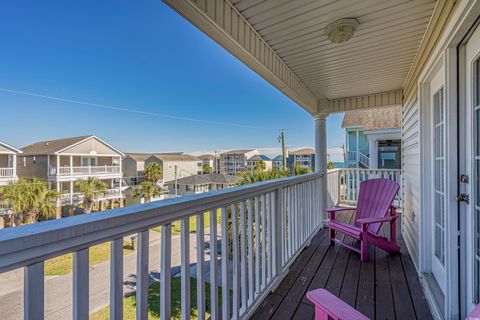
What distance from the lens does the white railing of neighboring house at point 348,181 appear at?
19.1 ft

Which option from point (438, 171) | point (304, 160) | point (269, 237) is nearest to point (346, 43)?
point (438, 171)

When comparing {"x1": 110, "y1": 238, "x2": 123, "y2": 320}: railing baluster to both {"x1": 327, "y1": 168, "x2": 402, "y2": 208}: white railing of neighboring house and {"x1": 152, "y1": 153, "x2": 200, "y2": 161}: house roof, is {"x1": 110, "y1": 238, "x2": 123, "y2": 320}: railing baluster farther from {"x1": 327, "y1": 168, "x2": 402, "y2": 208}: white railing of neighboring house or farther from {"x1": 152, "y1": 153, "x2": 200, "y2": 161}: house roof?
{"x1": 327, "y1": 168, "x2": 402, "y2": 208}: white railing of neighboring house

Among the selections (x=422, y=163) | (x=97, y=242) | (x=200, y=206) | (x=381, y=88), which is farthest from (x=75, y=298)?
(x=381, y=88)

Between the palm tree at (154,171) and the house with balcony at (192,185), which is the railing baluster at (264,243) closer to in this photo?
the house with balcony at (192,185)

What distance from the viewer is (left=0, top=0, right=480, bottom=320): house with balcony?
915 mm

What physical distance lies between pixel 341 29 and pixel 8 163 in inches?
103

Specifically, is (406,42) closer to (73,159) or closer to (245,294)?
(245,294)

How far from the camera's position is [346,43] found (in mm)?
2295

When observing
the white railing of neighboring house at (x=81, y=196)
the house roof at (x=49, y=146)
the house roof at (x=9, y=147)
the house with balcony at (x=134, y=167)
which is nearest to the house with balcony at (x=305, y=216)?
the white railing of neighboring house at (x=81, y=196)

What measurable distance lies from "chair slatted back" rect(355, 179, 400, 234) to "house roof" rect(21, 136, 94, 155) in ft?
11.2

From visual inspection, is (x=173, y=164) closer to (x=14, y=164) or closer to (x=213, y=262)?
(x=14, y=164)

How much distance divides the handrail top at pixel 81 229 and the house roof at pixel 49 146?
155 centimetres

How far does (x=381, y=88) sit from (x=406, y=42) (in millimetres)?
1579

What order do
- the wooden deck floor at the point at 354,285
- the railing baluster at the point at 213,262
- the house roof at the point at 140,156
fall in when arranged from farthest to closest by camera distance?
1. the house roof at the point at 140,156
2. the wooden deck floor at the point at 354,285
3. the railing baluster at the point at 213,262
